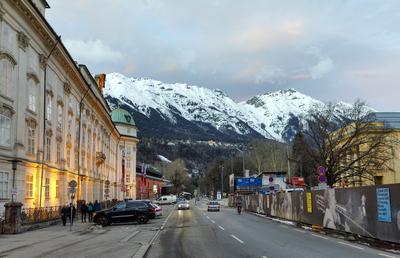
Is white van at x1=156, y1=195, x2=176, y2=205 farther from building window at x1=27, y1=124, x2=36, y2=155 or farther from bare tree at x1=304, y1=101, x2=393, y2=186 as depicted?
building window at x1=27, y1=124, x2=36, y2=155

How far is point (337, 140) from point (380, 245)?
40911mm

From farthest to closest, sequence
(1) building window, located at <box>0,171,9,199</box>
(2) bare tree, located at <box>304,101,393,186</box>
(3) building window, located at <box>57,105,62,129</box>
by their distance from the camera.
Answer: (2) bare tree, located at <box>304,101,393,186</box> < (3) building window, located at <box>57,105,62,129</box> < (1) building window, located at <box>0,171,9,199</box>

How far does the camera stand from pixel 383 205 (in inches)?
743

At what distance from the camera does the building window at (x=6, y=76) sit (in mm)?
29016

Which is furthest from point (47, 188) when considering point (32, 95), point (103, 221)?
point (32, 95)

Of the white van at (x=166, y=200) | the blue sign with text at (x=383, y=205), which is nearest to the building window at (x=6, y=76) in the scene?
the blue sign with text at (x=383, y=205)

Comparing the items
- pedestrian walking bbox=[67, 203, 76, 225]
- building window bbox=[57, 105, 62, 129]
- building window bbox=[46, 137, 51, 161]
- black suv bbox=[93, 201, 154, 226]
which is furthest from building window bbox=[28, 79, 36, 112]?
black suv bbox=[93, 201, 154, 226]

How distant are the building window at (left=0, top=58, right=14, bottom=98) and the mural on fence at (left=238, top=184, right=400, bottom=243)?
1926cm

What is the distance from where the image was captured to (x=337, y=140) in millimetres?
58594

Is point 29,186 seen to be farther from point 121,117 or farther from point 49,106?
point 121,117

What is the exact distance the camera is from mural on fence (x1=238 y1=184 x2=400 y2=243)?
59.9 feet

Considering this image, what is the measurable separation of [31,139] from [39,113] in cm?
234

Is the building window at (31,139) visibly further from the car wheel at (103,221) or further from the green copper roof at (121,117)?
the green copper roof at (121,117)

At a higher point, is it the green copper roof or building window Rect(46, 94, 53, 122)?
the green copper roof
